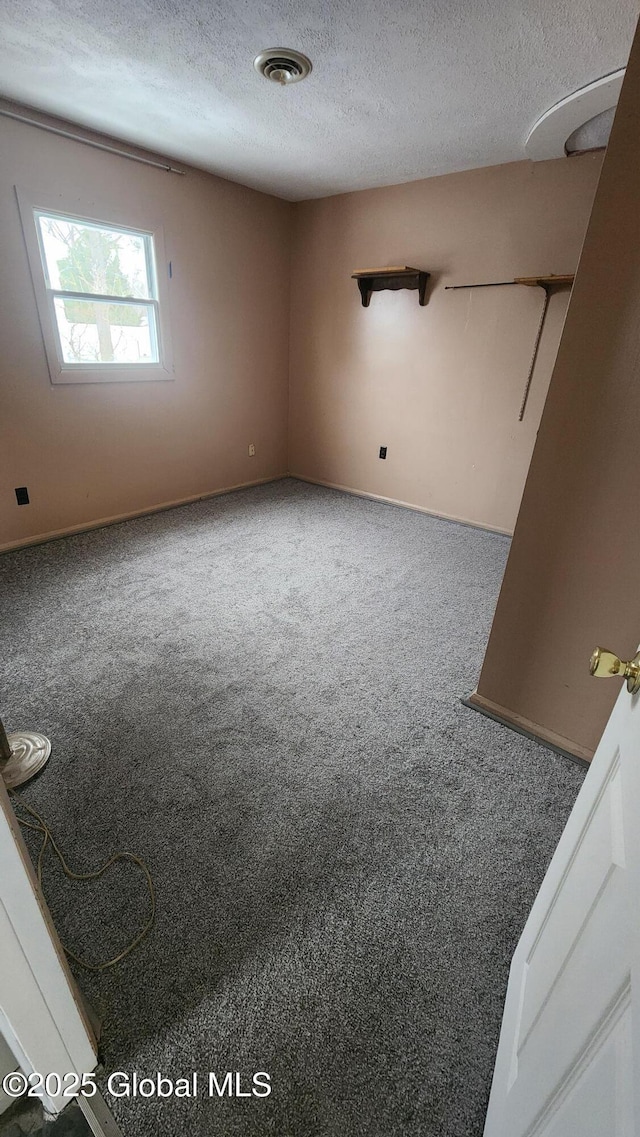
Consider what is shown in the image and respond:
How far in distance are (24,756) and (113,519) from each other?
2242 mm

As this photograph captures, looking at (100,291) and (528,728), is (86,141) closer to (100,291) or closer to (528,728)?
(100,291)

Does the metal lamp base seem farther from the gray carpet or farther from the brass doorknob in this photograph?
the brass doorknob

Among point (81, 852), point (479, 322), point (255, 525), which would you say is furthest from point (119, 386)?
point (81, 852)

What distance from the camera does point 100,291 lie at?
10.1ft

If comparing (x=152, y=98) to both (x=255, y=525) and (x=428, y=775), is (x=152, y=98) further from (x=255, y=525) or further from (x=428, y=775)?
(x=428, y=775)

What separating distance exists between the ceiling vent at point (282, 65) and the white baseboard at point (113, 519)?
261cm

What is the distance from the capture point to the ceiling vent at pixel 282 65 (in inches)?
76.1

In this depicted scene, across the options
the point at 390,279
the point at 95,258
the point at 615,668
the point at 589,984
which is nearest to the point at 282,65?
the point at 95,258

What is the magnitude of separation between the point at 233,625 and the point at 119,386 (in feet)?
6.64

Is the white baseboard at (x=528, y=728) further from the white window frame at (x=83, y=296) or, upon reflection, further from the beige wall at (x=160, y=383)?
the white window frame at (x=83, y=296)

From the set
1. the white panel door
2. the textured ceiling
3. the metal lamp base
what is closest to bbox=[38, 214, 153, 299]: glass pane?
the textured ceiling

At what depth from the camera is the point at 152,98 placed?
236 centimetres

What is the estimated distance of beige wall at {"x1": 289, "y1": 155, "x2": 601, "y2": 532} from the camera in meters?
3.09

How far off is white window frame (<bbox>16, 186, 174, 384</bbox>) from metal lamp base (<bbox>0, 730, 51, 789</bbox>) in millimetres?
2250
